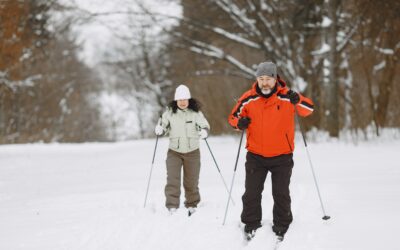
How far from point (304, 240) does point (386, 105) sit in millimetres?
8564

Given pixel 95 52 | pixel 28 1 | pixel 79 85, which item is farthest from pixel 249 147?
pixel 95 52

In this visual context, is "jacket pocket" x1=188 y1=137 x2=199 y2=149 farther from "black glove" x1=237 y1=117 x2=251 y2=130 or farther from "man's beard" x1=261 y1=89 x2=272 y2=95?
"man's beard" x1=261 y1=89 x2=272 y2=95

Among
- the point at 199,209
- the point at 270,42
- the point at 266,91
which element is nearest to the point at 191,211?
the point at 199,209

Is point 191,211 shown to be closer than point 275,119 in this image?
No

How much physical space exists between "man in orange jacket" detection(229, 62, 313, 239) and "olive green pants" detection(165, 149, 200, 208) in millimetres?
1243

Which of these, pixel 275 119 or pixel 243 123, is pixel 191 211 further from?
pixel 275 119

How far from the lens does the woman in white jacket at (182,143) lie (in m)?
5.77

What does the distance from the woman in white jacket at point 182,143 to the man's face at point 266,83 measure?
4.74 ft

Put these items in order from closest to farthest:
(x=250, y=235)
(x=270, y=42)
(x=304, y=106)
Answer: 1. (x=304, y=106)
2. (x=250, y=235)
3. (x=270, y=42)

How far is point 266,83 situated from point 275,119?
1.15 ft

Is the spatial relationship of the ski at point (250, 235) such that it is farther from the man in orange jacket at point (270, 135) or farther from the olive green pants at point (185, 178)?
the olive green pants at point (185, 178)

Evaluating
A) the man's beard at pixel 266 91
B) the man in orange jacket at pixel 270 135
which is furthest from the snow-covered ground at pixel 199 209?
the man's beard at pixel 266 91

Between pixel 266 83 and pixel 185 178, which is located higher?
pixel 266 83

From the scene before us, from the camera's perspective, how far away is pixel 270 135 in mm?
4496
